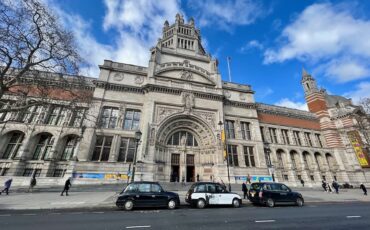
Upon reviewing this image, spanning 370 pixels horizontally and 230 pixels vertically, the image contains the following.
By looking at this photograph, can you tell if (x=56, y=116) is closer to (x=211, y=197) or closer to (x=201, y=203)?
(x=201, y=203)

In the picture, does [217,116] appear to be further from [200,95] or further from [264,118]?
[264,118]

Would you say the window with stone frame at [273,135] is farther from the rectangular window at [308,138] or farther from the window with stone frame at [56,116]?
the window with stone frame at [56,116]

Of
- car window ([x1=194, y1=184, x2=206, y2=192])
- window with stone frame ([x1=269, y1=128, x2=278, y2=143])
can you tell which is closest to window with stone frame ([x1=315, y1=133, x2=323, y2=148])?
window with stone frame ([x1=269, y1=128, x2=278, y2=143])

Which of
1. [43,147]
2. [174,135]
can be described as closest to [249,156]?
[174,135]

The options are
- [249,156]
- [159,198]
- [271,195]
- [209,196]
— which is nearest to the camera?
[159,198]

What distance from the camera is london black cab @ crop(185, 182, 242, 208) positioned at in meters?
9.86

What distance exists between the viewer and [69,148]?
864 inches

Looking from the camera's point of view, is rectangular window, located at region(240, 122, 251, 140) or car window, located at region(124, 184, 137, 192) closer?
car window, located at region(124, 184, 137, 192)

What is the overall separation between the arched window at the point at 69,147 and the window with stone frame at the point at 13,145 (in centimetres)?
512

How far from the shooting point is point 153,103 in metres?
23.4

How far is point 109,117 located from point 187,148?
12022 mm

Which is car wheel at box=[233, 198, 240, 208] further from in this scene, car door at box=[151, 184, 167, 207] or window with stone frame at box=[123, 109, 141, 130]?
window with stone frame at box=[123, 109, 141, 130]

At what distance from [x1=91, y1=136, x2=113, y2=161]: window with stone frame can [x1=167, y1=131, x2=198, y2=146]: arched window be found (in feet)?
26.5

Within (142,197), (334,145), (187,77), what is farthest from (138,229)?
(334,145)
